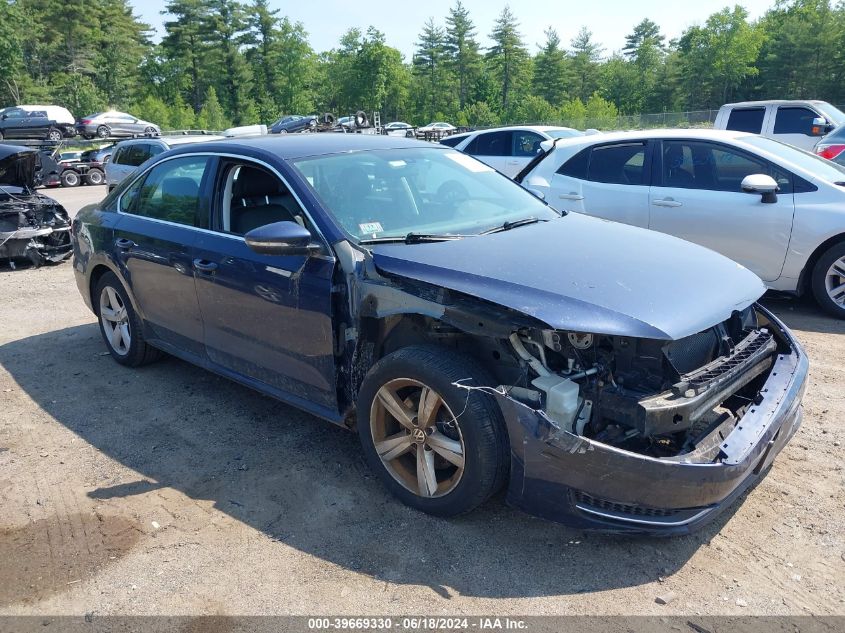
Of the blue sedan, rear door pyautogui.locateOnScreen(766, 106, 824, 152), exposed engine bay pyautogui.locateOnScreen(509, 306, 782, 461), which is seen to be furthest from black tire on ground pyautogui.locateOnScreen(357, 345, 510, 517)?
rear door pyautogui.locateOnScreen(766, 106, 824, 152)

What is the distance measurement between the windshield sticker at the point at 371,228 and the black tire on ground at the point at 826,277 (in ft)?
14.8

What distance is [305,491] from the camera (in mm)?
3623

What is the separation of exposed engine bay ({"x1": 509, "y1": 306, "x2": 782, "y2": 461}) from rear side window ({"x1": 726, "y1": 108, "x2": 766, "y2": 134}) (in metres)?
13.8

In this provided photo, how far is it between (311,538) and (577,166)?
5.48 m

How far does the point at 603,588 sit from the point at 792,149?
572cm

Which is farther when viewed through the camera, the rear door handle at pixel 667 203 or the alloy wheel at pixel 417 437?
the rear door handle at pixel 667 203

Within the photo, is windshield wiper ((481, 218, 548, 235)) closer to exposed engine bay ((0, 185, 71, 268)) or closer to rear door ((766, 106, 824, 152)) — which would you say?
exposed engine bay ((0, 185, 71, 268))

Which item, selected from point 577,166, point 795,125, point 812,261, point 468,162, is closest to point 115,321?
point 468,162

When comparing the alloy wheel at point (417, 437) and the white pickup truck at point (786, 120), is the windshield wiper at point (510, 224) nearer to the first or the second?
the alloy wheel at point (417, 437)

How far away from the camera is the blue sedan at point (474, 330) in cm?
277

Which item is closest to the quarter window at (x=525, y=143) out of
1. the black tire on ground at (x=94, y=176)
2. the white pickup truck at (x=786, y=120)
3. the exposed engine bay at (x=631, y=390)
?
the white pickup truck at (x=786, y=120)

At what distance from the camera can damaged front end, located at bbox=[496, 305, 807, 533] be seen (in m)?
2.68

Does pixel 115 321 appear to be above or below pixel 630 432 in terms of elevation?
below

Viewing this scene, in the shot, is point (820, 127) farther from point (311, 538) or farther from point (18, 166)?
point (311, 538)
